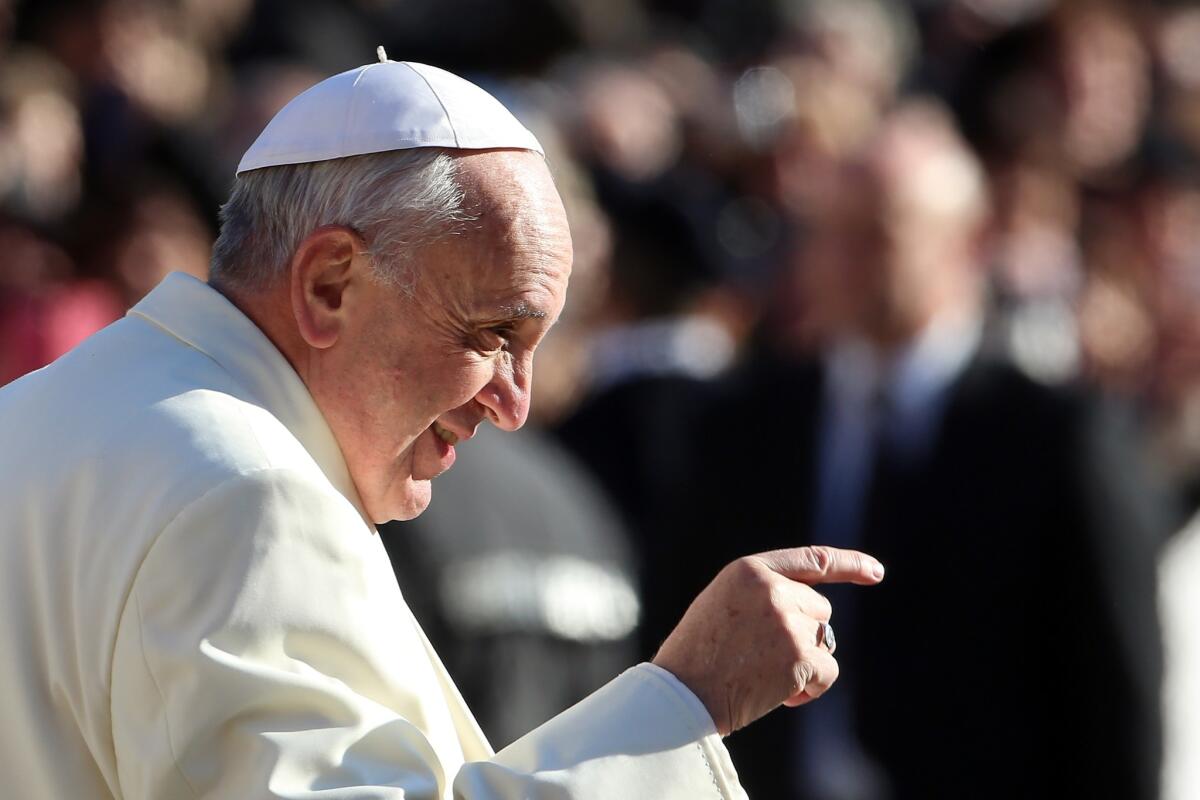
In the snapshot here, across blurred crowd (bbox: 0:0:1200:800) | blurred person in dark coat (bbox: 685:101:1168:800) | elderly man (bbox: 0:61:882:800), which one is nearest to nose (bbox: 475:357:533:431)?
elderly man (bbox: 0:61:882:800)

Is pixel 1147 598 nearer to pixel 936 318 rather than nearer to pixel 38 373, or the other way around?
pixel 936 318

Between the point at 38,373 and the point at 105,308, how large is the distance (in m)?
3.31

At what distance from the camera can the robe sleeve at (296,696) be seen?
224 cm

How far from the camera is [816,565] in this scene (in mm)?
2543

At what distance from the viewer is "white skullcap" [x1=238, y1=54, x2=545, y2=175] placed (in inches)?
103

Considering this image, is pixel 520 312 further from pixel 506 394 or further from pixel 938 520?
pixel 938 520

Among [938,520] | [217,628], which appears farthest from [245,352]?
[938,520]

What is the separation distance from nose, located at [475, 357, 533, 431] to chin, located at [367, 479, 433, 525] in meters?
0.14

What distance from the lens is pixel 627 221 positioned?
756 cm

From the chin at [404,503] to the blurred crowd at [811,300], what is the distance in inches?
84.8

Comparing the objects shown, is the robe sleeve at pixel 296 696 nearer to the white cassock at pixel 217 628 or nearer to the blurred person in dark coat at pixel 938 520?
the white cassock at pixel 217 628

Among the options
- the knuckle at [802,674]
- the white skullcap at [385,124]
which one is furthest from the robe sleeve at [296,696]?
the white skullcap at [385,124]

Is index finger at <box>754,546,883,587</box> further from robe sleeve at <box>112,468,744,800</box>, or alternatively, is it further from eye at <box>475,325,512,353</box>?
eye at <box>475,325,512,353</box>

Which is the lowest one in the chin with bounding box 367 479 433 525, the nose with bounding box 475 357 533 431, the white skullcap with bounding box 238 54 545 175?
the chin with bounding box 367 479 433 525
